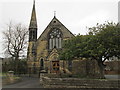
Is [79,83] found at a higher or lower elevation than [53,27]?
lower

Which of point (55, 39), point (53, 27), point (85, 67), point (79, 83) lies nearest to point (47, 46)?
point (55, 39)

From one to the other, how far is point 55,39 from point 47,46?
226 centimetres

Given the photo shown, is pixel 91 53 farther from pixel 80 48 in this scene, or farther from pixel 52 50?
pixel 52 50

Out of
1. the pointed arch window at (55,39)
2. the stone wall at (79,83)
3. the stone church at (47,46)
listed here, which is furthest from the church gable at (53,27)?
the stone wall at (79,83)

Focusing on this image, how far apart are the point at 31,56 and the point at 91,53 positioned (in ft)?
60.4

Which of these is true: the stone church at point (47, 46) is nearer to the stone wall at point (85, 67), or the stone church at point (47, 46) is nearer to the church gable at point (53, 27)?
the church gable at point (53, 27)

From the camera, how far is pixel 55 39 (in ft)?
110

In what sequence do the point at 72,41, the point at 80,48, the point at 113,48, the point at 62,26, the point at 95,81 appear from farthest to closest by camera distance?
the point at 62,26 < the point at 72,41 < the point at 80,48 < the point at 113,48 < the point at 95,81

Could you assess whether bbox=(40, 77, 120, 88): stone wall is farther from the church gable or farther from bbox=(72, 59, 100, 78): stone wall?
the church gable

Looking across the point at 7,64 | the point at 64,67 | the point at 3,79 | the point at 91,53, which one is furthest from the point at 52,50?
the point at 91,53

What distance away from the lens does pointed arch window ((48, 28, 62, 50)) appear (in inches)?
1312

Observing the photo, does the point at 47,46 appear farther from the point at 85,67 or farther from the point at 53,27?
the point at 85,67

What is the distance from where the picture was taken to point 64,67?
3134 centimetres

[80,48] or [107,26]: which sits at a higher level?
[107,26]
